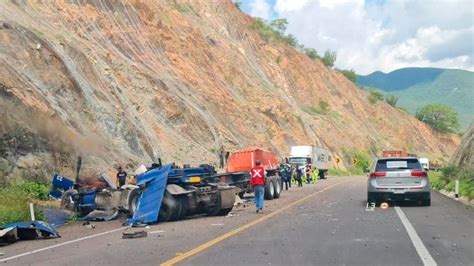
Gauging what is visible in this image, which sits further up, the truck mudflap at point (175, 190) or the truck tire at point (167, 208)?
the truck mudflap at point (175, 190)

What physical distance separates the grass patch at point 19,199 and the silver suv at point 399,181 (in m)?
10.1

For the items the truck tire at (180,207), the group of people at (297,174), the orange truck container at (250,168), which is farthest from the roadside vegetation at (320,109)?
the truck tire at (180,207)

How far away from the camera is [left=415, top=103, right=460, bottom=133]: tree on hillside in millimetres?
113188

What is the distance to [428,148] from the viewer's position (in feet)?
332

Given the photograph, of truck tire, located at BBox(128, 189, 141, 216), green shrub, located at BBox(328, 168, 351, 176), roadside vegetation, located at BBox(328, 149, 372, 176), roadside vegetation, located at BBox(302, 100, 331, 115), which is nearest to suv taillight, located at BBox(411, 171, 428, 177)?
truck tire, located at BBox(128, 189, 141, 216)

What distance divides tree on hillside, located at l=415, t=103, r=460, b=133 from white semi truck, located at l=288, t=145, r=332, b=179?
6296 centimetres

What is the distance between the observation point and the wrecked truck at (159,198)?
16812 mm

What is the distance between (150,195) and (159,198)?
302 mm

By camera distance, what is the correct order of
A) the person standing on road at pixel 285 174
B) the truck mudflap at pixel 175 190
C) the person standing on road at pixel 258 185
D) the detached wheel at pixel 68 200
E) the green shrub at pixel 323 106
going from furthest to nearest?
the green shrub at pixel 323 106 < the person standing on road at pixel 285 174 < the detached wheel at pixel 68 200 < the person standing on road at pixel 258 185 < the truck mudflap at pixel 175 190

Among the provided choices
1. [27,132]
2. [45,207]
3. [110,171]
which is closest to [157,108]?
[110,171]

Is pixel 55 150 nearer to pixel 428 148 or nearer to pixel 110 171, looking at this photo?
pixel 110 171

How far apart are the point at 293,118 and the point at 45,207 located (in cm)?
4920

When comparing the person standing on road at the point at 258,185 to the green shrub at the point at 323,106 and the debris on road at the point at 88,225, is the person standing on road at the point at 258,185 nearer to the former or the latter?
the debris on road at the point at 88,225

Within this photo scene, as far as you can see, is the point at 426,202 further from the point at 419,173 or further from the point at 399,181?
the point at 399,181
